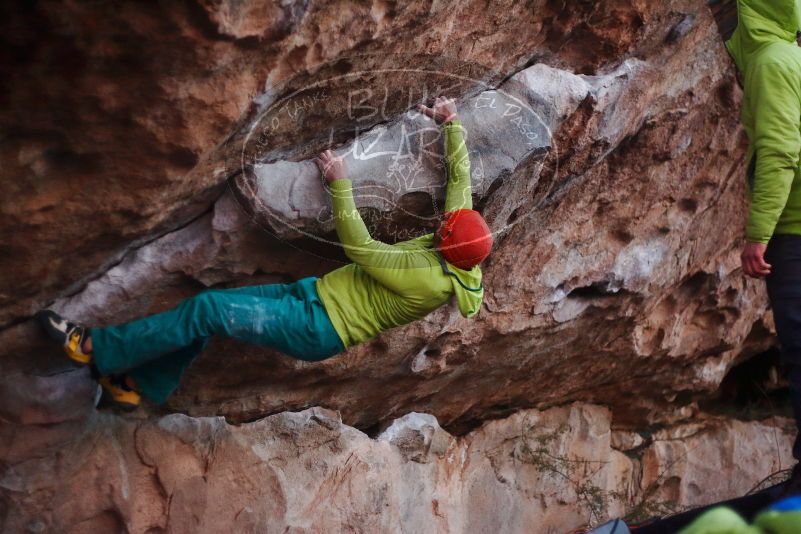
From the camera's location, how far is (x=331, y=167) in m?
2.88

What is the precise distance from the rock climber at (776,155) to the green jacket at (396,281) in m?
1.17

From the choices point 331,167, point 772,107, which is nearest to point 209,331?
point 331,167

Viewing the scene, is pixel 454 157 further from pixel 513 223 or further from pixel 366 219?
pixel 513 223

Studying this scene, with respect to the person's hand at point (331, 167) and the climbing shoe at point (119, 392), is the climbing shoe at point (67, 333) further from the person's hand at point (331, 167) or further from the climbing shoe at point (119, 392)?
the person's hand at point (331, 167)

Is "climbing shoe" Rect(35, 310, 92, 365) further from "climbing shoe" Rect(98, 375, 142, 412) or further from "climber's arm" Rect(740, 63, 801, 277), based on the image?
"climber's arm" Rect(740, 63, 801, 277)

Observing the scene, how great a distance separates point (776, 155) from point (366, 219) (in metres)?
1.56

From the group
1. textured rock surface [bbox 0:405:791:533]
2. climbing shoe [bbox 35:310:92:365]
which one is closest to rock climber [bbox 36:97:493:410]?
climbing shoe [bbox 35:310:92:365]

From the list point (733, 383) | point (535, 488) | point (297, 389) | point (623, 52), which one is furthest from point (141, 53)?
point (733, 383)

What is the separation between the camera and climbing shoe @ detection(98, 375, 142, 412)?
121 inches

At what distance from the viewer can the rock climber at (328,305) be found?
279cm

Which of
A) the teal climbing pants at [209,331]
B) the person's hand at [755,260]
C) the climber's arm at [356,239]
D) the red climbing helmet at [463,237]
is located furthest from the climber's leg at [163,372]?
the person's hand at [755,260]

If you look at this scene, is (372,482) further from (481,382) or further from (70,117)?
(70,117)

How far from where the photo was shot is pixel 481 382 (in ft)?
14.2

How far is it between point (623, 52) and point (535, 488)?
2.28 m
